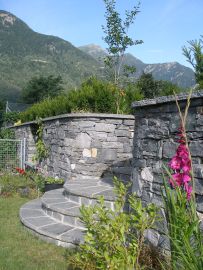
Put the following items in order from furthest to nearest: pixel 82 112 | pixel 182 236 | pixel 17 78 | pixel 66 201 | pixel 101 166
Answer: pixel 17 78, pixel 82 112, pixel 101 166, pixel 66 201, pixel 182 236

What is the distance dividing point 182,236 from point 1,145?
9661 millimetres

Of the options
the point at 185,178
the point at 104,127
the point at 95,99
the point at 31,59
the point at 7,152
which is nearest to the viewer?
the point at 185,178

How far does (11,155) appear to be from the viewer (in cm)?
1125

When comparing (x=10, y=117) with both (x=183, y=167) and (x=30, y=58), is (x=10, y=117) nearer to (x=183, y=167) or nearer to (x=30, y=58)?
(x=183, y=167)

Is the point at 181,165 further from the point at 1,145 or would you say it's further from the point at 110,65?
the point at 1,145

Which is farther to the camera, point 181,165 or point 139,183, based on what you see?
point 139,183

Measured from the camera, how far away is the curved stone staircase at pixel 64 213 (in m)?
4.32

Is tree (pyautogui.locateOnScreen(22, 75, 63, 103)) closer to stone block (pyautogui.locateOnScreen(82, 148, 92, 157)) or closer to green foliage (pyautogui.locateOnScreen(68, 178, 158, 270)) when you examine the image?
stone block (pyautogui.locateOnScreen(82, 148, 92, 157))

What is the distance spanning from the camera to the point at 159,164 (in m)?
3.53

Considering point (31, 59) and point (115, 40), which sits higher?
point (31, 59)

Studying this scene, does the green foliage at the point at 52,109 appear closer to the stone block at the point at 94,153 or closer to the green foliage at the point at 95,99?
the green foliage at the point at 95,99

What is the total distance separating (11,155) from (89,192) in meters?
6.73

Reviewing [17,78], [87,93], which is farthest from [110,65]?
[17,78]

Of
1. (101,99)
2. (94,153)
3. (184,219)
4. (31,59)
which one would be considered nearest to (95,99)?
(101,99)
